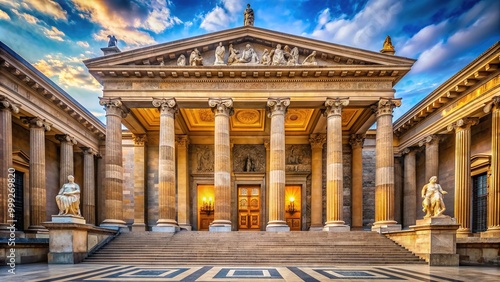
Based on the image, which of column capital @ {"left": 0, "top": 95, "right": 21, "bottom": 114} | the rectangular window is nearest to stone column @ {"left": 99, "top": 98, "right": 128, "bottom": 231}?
column capital @ {"left": 0, "top": 95, "right": 21, "bottom": 114}

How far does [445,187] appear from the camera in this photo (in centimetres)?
2553

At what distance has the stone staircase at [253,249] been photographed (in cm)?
1598

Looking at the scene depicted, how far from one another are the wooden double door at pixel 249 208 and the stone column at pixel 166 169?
368 inches

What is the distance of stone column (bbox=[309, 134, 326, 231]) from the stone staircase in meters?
8.35

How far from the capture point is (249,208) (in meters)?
30.2

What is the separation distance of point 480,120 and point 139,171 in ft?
84.7

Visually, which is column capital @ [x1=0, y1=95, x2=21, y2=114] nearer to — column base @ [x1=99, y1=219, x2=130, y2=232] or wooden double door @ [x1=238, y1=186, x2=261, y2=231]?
column base @ [x1=99, y1=219, x2=130, y2=232]

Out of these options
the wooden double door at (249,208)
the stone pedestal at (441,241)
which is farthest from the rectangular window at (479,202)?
the wooden double door at (249,208)

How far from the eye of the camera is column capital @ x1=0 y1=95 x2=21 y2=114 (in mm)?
19286

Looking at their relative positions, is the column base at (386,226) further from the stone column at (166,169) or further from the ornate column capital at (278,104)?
the stone column at (166,169)

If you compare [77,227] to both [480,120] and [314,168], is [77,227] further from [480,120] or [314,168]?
[480,120]

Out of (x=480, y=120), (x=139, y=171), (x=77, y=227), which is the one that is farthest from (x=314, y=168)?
(x=77, y=227)

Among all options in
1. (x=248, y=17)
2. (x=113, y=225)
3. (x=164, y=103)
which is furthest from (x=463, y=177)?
(x=113, y=225)

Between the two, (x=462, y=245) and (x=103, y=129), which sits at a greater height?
(x=103, y=129)
